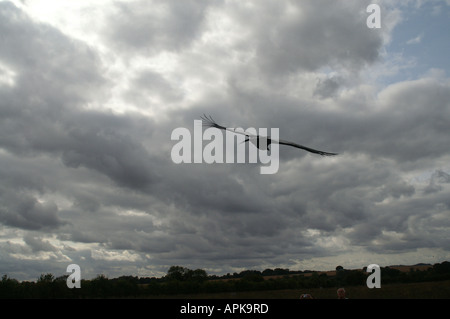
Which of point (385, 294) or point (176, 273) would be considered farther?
point (176, 273)

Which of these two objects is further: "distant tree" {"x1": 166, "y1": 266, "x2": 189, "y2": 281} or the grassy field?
"distant tree" {"x1": 166, "y1": 266, "x2": 189, "y2": 281}

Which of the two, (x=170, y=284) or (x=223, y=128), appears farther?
(x=170, y=284)

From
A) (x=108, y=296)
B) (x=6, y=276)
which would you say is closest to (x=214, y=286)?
(x=108, y=296)

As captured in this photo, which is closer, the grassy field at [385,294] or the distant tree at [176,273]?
the grassy field at [385,294]

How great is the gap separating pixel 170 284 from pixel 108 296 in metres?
15.8

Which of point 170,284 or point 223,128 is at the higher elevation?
point 223,128

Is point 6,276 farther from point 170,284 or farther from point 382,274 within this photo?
point 382,274
